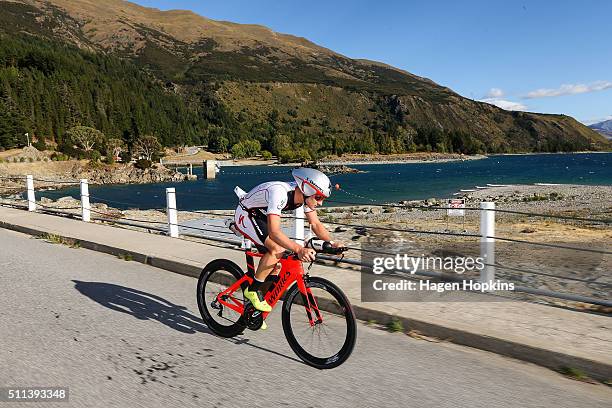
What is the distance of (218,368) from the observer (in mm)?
4504

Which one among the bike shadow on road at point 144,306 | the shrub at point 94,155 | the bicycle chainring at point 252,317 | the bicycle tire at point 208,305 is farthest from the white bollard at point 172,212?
the shrub at point 94,155

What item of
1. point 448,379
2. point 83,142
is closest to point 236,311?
point 448,379

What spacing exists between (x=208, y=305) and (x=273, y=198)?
1.81 m

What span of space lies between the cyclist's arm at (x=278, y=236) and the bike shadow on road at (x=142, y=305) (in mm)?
1787

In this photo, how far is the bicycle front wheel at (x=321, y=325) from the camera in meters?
4.26

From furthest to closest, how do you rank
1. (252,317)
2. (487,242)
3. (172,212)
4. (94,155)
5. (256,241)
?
(94,155)
(172,212)
(487,242)
(252,317)
(256,241)

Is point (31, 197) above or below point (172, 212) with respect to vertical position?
above

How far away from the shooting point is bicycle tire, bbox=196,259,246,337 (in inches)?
203

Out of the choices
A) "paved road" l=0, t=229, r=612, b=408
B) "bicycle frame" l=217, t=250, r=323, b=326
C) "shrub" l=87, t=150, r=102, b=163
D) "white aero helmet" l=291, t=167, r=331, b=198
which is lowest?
"paved road" l=0, t=229, r=612, b=408

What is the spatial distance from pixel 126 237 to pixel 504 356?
Answer: 31.4ft

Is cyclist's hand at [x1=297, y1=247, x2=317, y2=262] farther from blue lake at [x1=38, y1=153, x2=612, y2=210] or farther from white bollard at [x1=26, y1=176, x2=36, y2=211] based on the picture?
blue lake at [x1=38, y1=153, x2=612, y2=210]

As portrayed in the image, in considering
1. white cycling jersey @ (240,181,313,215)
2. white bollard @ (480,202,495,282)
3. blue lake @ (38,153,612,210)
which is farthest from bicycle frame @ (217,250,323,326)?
blue lake @ (38,153,612,210)

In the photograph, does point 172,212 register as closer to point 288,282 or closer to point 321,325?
point 288,282

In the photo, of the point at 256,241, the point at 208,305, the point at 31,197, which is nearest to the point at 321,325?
the point at 256,241
